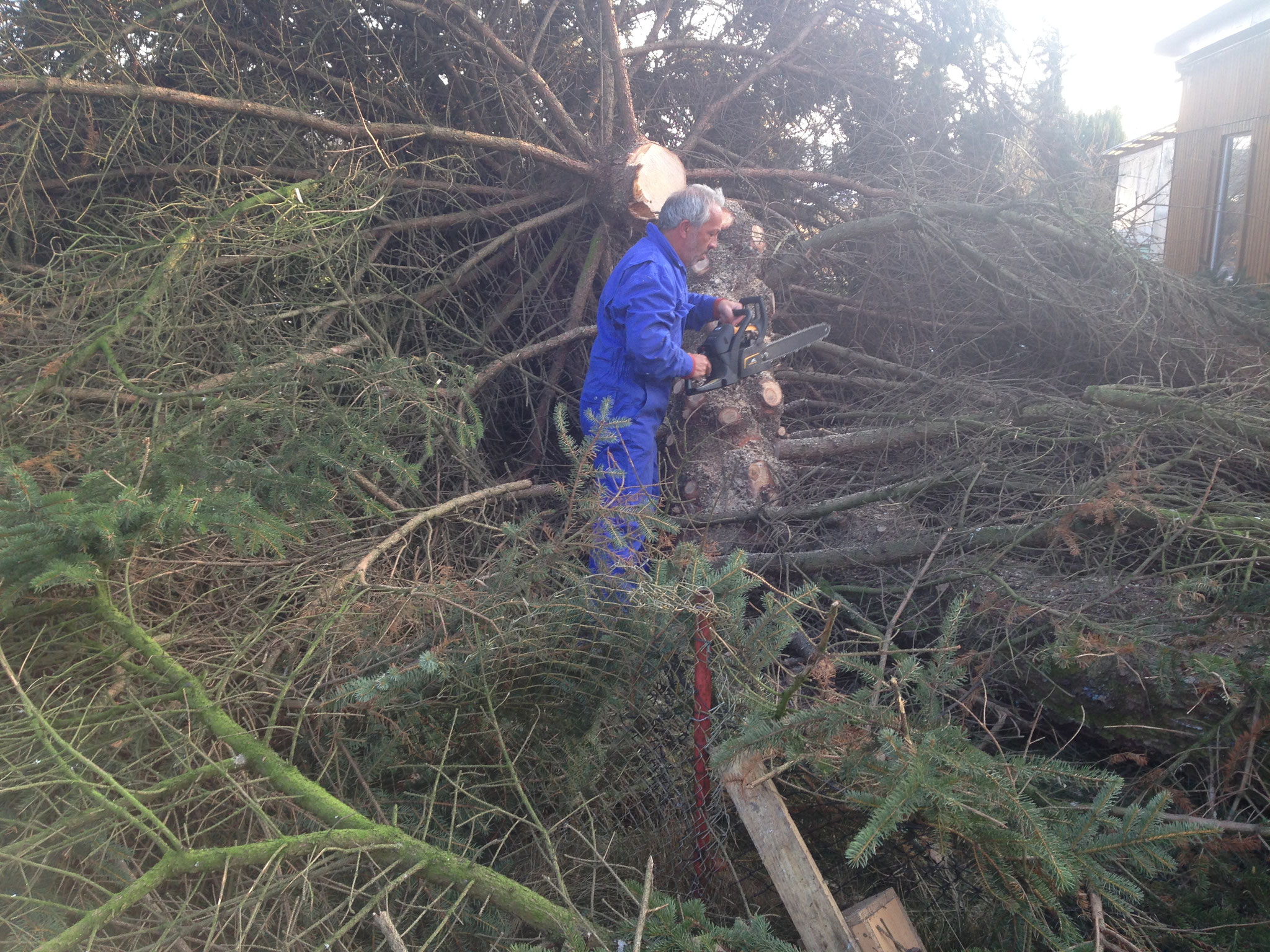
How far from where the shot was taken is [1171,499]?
2951mm

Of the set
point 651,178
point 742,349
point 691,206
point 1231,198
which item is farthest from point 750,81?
point 1231,198

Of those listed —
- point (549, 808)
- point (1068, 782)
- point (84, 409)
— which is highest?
point (84, 409)

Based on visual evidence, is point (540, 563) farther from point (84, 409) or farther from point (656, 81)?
point (656, 81)

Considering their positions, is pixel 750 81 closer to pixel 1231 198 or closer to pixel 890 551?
pixel 890 551

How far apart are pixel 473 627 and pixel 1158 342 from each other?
379 centimetres

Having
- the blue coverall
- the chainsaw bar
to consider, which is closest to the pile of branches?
the blue coverall

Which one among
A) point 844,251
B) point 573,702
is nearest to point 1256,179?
point 844,251

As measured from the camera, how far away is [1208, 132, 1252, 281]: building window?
8.89 meters

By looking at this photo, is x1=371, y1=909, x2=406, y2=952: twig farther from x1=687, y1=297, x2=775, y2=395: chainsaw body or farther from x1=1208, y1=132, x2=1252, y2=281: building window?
x1=1208, y1=132, x2=1252, y2=281: building window

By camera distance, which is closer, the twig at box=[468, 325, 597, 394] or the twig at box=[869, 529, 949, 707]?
the twig at box=[869, 529, 949, 707]

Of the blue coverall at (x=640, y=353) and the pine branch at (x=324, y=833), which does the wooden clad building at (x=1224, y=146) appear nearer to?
the blue coverall at (x=640, y=353)

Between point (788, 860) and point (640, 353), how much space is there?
2315 millimetres

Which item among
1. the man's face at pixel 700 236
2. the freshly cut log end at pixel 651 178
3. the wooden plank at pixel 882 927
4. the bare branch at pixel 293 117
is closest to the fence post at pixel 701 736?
the wooden plank at pixel 882 927

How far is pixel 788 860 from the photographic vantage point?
1.66m
